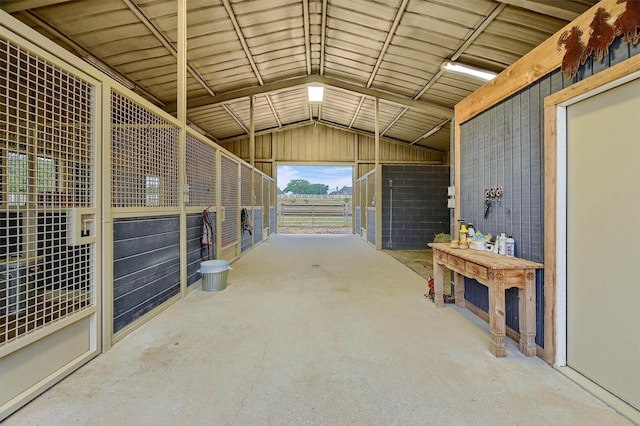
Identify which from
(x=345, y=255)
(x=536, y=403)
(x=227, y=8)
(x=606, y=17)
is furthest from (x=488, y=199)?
(x=227, y=8)

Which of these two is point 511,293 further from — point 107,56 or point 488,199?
point 107,56

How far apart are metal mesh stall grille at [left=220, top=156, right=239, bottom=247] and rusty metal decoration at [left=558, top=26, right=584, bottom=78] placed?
4528 millimetres

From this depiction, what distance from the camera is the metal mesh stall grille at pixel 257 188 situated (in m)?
8.44

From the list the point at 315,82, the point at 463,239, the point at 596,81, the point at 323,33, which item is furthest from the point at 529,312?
the point at 315,82

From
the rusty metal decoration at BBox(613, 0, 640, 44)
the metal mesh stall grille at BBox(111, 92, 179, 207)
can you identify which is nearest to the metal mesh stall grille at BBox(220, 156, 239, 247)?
the metal mesh stall grille at BBox(111, 92, 179, 207)

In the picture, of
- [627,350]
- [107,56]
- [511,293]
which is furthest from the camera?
[107,56]

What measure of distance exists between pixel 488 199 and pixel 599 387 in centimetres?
158

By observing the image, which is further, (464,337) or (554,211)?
(464,337)

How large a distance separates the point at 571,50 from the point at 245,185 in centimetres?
629

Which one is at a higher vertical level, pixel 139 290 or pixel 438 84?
pixel 438 84

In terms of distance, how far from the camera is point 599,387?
1782 millimetres

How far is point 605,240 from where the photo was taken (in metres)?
1.79

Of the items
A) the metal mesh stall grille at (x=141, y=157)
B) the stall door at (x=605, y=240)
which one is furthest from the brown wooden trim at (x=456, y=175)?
the metal mesh stall grille at (x=141, y=157)

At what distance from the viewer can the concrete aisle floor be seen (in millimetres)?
1575
